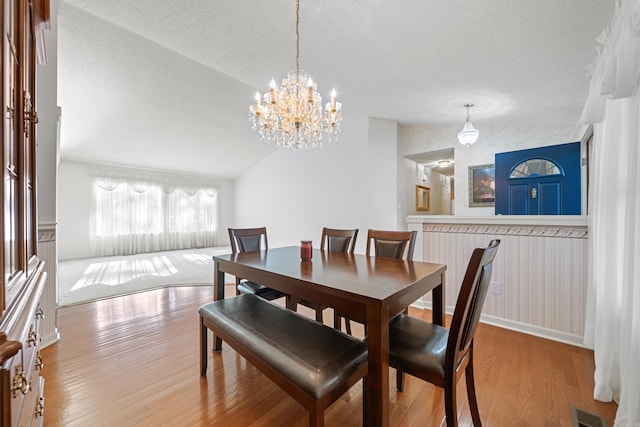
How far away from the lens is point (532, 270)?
243cm

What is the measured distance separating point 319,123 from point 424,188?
3667 mm

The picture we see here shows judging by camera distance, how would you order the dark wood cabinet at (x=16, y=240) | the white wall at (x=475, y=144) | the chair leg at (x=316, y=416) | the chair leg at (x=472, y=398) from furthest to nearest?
the white wall at (x=475, y=144)
the chair leg at (x=472, y=398)
the chair leg at (x=316, y=416)
the dark wood cabinet at (x=16, y=240)

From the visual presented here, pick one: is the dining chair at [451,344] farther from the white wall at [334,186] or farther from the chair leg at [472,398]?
the white wall at [334,186]

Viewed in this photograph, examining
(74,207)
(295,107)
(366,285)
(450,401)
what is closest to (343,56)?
(295,107)

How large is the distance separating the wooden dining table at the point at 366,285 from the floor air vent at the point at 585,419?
31.3 inches

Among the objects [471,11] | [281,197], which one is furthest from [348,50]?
[281,197]

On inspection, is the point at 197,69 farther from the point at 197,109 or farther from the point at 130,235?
the point at 130,235

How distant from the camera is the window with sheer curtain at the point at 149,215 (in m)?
6.28

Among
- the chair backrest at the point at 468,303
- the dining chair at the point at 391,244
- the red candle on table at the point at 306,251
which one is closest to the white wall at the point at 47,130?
the red candle on table at the point at 306,251

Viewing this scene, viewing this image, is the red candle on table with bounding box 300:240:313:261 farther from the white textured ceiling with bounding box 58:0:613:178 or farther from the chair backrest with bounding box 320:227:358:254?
the white textured ceiling with bounding box 58:0:613:178

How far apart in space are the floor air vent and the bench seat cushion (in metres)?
1.26

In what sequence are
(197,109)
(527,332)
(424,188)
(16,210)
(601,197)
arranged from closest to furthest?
(16,210) < (601,197) < (527,332) < (197,109) < (424,188)

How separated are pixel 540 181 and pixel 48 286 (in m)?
5.60

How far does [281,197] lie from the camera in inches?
258
